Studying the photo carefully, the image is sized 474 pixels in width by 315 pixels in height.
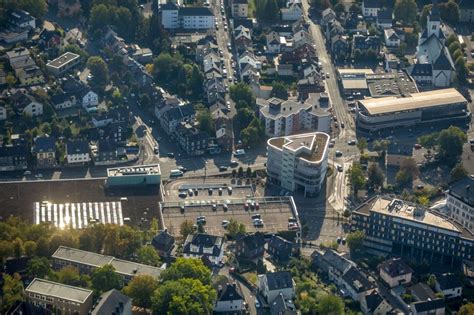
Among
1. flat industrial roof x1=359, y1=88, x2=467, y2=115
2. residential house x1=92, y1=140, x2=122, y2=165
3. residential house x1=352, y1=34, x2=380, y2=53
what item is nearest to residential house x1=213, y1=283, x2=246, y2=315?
residential house x1=92, y1=140, x2=122, y2=165

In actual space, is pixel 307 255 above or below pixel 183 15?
below

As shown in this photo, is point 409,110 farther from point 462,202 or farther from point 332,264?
point 332,264

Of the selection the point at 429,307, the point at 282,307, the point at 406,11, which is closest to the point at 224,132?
the point at 282,307

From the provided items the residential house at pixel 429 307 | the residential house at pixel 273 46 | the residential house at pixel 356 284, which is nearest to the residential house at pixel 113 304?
the residential house at pixel 356 284

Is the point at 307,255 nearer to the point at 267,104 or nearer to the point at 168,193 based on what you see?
the point at 168,193

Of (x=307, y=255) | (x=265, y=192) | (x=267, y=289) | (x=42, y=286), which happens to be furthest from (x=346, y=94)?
(x=42, y=286)

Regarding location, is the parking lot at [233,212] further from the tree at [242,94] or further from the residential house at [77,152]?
the tree at [242,94]
